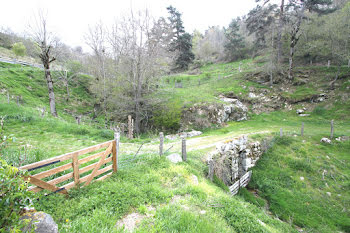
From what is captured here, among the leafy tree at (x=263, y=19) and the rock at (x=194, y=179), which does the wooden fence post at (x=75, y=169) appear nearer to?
the rock at (x=194, y=179)

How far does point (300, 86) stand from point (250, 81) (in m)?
6.56

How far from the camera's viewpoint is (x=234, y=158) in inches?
437

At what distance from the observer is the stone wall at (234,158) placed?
945 centimetres

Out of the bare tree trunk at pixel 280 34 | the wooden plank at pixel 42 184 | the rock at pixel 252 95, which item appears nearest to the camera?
the wooden plank at pixel 42 184

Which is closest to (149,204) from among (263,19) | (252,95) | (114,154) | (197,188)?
(197,188)

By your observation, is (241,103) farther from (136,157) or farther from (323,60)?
(136,157)

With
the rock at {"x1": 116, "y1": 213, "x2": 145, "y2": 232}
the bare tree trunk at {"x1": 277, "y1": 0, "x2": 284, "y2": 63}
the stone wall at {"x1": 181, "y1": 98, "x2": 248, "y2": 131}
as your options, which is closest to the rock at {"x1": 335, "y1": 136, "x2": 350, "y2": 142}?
the stone wall at {"x1": 181, "y1": 98, "x2": 248, "y2": 131}

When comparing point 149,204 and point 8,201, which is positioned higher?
point 8,201

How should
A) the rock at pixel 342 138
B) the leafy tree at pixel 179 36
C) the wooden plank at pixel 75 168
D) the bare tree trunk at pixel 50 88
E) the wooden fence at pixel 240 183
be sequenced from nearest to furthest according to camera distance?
the wooden plank at pixel 75 168 → the wooden fence at pixel 240 183 → the rock at pixel 342 138 → the bare tree trunk at pixel 50 88 → the leafy tree at pixel 179 36

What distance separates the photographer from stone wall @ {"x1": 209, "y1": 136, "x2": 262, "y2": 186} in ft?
31.0

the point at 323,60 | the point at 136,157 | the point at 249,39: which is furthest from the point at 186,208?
the point at 249,39

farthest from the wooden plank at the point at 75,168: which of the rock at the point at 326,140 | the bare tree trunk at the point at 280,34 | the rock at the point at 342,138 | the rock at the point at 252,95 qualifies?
the bare tree trunk at the point at 280,34

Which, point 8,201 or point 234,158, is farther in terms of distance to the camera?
point 234,158

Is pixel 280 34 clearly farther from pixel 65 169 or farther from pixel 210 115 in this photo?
pixel 65 169
